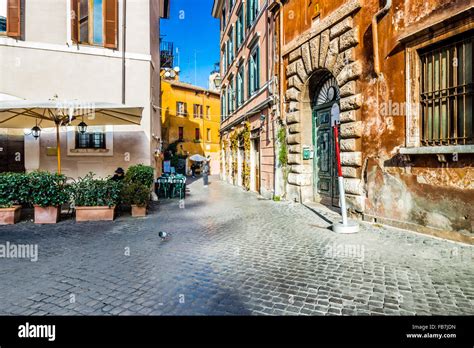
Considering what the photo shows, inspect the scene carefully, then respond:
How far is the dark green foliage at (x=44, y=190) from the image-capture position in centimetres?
723

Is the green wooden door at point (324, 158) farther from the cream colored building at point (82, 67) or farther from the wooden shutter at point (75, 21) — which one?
the wooden shutter at point (75, 21)

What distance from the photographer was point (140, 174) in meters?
10.2

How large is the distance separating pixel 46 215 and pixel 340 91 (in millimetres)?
8014

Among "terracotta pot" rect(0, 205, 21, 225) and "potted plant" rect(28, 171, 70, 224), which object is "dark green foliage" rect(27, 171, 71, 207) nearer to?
"potted plant" rect(28, 171, 70, 224)

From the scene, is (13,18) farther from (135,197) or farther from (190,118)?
(190,118)

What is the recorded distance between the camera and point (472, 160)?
4.82 m

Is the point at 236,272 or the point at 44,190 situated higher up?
the point at 44,190

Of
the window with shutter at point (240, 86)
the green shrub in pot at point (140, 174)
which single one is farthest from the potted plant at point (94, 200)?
the window with shutter at point (240, 86)

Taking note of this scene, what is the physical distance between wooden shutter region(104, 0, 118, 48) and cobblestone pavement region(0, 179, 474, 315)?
7282 millimetres

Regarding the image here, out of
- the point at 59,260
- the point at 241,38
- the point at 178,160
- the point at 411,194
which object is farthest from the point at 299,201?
the point at 178,160

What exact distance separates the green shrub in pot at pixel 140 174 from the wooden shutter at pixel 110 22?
15.2 feet

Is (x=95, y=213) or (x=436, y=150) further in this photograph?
(x=95, y=213)

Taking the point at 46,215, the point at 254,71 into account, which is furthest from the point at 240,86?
the point at 46,215

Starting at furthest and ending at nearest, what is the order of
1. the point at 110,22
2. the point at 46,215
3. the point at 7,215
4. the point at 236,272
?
the point at 110,22
the point at 46,215
the point at 7,215
the point at 236,272
